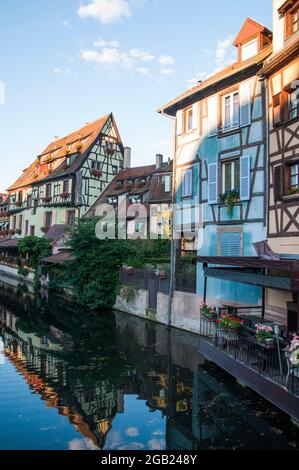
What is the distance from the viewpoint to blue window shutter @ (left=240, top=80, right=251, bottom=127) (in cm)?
1367

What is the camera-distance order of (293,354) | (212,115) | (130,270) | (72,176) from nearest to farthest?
1. (293,354)
2. (212,115)
3. (130,270)
4. (72,176)

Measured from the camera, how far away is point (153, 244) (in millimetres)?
21594

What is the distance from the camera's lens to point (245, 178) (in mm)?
13523

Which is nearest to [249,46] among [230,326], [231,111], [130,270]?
[231,111]

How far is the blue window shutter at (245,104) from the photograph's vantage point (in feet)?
44.9

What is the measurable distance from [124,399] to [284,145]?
30.7ft

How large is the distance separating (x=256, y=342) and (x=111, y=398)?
386 centimetres

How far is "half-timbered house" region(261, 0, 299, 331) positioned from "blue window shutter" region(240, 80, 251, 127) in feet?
3.45

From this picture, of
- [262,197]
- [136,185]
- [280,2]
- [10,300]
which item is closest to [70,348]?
[262,197]

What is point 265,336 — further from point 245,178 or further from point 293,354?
point 245,178

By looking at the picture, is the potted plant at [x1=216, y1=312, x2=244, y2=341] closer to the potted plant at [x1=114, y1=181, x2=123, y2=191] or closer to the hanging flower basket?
the hanging flower basket

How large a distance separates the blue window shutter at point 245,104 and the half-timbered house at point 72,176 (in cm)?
2140

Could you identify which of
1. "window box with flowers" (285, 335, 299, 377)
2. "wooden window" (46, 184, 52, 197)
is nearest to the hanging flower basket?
"window box with flowers" (285, 335, 299, 377)

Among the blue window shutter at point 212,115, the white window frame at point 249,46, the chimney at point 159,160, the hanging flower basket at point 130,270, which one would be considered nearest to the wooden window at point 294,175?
the blue window shutter at point 212,115
